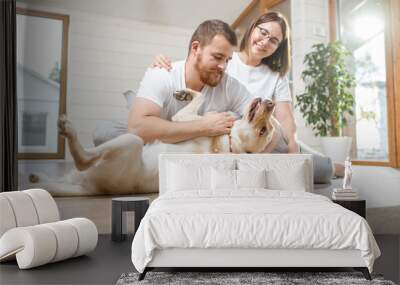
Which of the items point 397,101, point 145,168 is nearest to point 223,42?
point 145,168

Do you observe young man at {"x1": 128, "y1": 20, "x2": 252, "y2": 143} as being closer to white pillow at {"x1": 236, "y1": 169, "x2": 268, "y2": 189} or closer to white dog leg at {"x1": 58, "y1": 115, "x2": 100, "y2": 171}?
white dog leg at {"x1": 58, "y1": 115, "x2": 100, "y2": 171}

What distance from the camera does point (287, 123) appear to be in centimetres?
535

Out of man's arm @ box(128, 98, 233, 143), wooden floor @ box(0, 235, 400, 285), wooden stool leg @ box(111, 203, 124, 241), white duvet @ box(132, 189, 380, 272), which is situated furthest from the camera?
man's arm @ box(128, 98, 233, 143)

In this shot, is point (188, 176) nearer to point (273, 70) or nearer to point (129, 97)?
point (129, 97)

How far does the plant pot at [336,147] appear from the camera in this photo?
210 inches

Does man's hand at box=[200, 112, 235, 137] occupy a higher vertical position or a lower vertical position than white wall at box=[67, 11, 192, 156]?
lower

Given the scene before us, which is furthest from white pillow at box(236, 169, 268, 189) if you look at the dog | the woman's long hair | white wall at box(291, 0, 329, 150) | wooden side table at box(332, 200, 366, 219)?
the woman's long hair

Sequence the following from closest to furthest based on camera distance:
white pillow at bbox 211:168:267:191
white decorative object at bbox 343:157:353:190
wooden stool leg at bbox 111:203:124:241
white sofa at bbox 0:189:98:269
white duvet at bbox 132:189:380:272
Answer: white duvet at bbox 132:189:380:272 < white sofa at bbox 0:189:98:269 < white pillow at bbox 211:168:267:191 < wooden stool leg at bbox 111:203:124:241 < white decorative object at bbox 343:157:353:190

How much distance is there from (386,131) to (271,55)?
1.58 meters

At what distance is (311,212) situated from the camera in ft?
10.8

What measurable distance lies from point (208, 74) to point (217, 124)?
0.58 meters

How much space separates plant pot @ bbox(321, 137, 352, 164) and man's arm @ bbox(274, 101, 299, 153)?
332mm

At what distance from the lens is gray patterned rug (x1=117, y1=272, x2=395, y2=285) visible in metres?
3.22

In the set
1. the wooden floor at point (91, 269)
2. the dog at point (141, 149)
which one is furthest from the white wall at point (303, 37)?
the wooden floor at point (91, 269)
